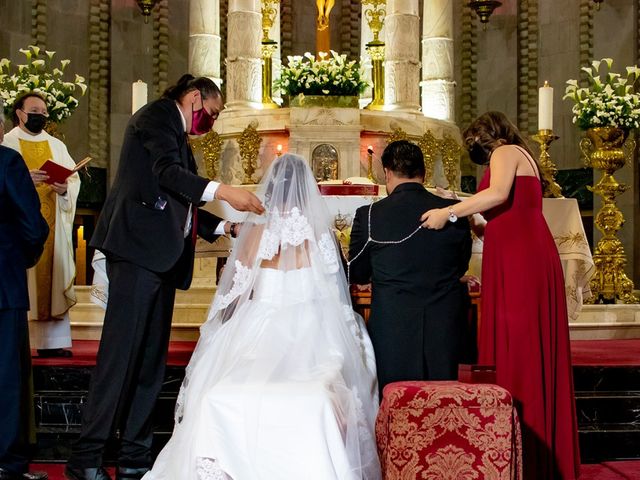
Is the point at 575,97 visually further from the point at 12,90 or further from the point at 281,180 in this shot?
the point at 281,180

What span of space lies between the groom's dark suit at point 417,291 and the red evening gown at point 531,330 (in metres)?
0.25

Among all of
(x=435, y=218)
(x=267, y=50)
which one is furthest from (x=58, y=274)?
(x=267, y=50)

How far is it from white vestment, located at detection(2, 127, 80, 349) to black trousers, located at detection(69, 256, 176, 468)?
108 inches

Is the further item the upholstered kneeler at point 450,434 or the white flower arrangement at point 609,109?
the white flower arrangement at point 609,109

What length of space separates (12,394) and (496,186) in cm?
263

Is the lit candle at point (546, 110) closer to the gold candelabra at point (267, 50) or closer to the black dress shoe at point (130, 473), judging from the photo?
the gold candelabra at point (267, 50)

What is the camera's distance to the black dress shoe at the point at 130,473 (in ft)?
17.5

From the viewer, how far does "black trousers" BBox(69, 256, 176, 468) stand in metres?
5.21

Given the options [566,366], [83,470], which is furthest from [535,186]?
[83,470]

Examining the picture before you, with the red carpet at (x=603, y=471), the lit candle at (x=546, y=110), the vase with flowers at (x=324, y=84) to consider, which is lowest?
the red carpet at (x=603, y=471)

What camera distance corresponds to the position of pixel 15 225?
5.56 m

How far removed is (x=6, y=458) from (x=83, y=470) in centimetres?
47

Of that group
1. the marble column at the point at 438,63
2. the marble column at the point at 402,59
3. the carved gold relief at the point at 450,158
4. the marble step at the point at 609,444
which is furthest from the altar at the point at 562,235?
the marble column at the point at 438,63

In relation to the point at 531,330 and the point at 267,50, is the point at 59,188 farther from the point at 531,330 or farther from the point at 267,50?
the point at 267,50
